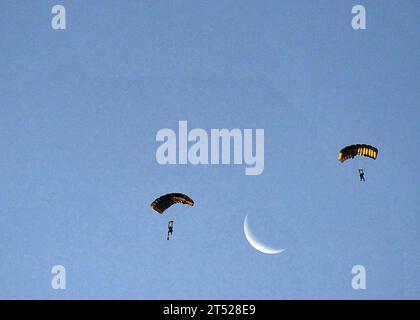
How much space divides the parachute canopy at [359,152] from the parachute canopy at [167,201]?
800 centimetres

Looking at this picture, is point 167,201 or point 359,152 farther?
point 359,152

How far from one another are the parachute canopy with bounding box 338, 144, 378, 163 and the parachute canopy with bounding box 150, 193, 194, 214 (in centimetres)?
800

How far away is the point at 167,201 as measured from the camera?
3406 centimetres

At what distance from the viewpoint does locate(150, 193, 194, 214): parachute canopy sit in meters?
33.8

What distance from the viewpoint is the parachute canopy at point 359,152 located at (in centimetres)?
3434

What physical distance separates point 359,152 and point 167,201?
10038mm

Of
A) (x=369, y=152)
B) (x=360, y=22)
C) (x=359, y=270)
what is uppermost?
(x=360, y=22)
